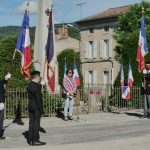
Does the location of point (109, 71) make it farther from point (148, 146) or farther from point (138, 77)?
point (148, 146)

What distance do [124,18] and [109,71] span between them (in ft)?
24.8

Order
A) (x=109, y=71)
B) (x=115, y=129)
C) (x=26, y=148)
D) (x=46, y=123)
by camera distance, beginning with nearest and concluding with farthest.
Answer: (x=26, y=148) → (x=115, y=129) → (x=46, y=123) → (x=109, y=71)

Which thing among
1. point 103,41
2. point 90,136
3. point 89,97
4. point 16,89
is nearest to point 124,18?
point 103,41

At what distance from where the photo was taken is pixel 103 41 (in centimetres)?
5897

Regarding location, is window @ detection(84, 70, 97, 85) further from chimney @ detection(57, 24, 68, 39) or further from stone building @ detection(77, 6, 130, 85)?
chimney @ detection(57, 24, 68, 39)

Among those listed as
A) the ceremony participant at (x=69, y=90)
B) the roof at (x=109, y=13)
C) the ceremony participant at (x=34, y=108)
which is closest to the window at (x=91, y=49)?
the roof at (x=109, y=13)

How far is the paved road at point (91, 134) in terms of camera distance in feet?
40.2

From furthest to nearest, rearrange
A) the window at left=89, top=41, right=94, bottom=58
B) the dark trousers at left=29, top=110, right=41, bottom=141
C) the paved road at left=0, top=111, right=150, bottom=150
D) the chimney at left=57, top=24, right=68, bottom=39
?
1. the chimney at left=57, top=24, right=68, bottom=39
2. the window at left=89, top=41, right=94, bottom=58
3. the dark trousers at left=29, top=110, right=41, bottom=141
4. the paved road at left=0, top=111, right=150, bottom=150

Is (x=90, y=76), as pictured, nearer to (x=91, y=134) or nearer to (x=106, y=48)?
(x=106, y=48)

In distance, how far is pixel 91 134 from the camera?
47.6 ft

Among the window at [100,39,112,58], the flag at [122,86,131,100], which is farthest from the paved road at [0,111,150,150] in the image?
the window at [100,39,112,58]

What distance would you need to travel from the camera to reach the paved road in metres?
12.2

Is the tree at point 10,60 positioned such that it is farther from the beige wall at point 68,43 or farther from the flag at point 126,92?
the beige wall at point 68,43

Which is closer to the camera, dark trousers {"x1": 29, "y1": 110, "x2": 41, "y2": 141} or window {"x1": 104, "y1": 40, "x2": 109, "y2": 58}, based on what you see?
dark trousers {"x1": 29, "y1": 110, "x2": 41, "y2": 141}
